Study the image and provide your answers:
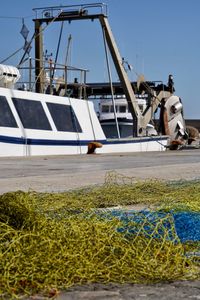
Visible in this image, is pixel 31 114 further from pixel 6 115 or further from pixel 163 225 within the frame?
pixel 163 225

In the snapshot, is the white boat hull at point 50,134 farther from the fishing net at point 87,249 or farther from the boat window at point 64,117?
the fishing net at point 87,249

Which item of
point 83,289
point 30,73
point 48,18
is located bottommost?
point 83,289

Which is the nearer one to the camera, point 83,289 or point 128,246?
point 83,289

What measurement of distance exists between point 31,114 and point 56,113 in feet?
5.06

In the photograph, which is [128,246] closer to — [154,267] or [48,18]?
[154,267]

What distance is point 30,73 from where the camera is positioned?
23.6 metres

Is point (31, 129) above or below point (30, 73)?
below

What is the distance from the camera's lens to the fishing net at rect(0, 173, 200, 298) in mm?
3166

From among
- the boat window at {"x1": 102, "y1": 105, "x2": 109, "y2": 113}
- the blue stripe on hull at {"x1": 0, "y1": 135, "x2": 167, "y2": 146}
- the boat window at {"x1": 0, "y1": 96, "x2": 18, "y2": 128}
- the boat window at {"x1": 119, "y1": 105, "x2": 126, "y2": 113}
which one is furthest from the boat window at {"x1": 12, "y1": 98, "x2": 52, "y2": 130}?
the boat window at {"x1": 102, "y1": 105, "x2": 109, "y2": 113}

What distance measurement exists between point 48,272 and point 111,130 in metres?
30.7

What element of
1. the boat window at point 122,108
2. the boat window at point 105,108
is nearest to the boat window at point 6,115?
the boat window at point 122,108

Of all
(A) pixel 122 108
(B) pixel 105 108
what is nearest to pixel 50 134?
(A) pixel 122 108

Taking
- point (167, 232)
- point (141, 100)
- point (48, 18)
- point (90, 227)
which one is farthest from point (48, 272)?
point (141, 100)

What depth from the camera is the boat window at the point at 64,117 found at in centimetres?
2261
